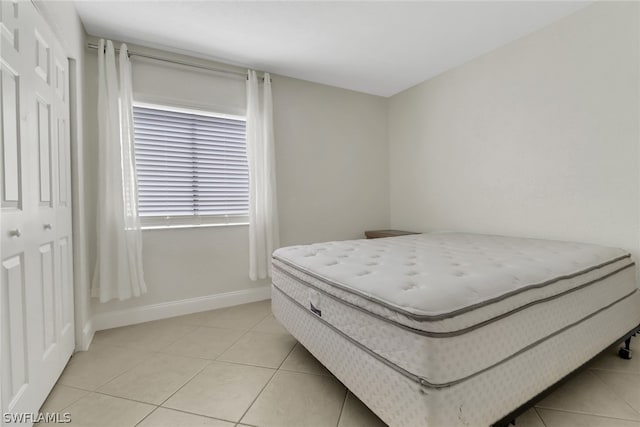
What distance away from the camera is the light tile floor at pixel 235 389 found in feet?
4.21

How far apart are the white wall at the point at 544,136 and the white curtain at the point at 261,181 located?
6.02 feet

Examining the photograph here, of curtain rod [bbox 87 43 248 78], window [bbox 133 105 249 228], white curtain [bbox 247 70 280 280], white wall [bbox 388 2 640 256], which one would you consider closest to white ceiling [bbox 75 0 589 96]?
curtain rod [bbox 87 43 248 78]

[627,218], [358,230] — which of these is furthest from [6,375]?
[627,218]

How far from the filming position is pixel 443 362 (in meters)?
0.90

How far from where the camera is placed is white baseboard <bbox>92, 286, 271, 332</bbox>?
7.79 feet

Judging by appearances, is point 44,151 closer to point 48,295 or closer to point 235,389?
point 48,295

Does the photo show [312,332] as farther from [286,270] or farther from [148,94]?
[148,94]

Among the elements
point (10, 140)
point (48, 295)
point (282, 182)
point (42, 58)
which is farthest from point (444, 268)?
point (42, 58)

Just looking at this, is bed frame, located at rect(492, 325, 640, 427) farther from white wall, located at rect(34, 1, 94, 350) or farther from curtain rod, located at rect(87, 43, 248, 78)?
curtain rod, located at rect(87, 43, 248, 78)

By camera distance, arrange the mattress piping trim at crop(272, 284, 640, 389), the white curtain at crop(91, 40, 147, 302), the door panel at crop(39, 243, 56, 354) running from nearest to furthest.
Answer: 1. the mattress piping trim at crop(272, 284, 640, 389)
2. the door panel at crop(39, 243, 56, 354)
3. the white curtain at crop(91, 40, 147, 302)

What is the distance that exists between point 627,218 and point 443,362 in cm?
206

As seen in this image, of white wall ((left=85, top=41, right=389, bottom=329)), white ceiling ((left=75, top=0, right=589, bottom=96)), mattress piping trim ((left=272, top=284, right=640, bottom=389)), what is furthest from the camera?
white wall ((left=85, top=41, right=389, bottom=329))

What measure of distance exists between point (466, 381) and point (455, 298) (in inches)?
10.6

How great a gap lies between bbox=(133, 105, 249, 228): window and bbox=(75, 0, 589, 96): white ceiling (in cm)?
63
